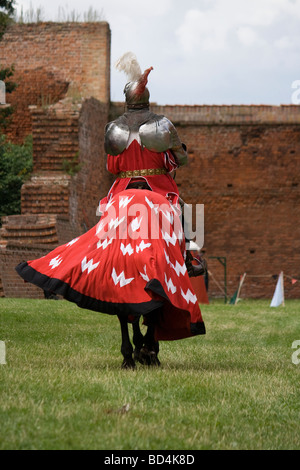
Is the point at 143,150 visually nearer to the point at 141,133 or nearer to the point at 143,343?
the point at 141,133

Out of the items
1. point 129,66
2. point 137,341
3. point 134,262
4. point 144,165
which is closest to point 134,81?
point 129,66

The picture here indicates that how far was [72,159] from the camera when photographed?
21.0 metres

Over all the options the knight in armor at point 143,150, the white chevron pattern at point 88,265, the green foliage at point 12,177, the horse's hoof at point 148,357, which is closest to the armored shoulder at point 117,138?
the knight in armor at point 143,150

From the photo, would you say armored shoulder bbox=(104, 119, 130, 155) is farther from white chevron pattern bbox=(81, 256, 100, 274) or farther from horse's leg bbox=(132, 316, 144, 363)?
horse's leg bbox=(132, 316, 144, 363)

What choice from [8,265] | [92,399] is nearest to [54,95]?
[8,265]

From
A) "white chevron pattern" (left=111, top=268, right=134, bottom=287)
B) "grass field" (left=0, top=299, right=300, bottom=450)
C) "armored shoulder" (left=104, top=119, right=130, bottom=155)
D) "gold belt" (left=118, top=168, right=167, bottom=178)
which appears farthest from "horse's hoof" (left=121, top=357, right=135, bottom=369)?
"armored shoulder" (left=104, top=119, right=130, bottom=155)

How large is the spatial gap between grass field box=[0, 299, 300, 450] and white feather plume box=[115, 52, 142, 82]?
2280mm

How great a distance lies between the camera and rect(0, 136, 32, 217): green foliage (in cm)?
2234

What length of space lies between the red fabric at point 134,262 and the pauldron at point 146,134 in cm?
43

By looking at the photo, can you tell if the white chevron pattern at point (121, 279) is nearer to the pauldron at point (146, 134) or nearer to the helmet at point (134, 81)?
the pauldron at point (146, 134)

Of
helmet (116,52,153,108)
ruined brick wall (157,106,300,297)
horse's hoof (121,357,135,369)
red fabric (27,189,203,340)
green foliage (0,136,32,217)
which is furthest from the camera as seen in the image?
ruined brick wall (157,106,300,297)

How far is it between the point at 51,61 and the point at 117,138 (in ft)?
68.3

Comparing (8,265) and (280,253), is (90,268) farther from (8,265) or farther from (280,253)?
(280,253)
